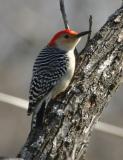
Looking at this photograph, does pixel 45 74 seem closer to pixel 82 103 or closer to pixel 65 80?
pixel 65 80

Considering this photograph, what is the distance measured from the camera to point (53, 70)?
7793 mm

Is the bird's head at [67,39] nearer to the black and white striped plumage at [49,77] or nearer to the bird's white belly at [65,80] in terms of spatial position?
the black and white striped plumage at [49,77]

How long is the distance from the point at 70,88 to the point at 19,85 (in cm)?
1086

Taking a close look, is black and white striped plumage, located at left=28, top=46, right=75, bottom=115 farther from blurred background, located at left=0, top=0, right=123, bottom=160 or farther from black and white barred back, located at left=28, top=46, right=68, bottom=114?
blurred background, located at left=0, top=0, right=123, bottom=160

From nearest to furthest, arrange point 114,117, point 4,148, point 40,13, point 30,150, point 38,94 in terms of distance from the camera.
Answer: point 30,150 → point 38,94 → point 4,148 → point 114,117 → point 40,13

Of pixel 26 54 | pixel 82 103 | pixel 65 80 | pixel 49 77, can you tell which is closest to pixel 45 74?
pixel 49 77

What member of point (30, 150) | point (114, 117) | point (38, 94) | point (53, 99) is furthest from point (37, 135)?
point (114, 117)

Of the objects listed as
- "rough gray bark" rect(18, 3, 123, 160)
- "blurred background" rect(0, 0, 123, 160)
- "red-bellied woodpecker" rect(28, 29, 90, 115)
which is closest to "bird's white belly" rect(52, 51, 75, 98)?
"red-bellied woodpecker" rect(28, 29, 90, 115)

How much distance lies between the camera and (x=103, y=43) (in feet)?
22.5

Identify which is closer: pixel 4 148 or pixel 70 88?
pixel 70 88

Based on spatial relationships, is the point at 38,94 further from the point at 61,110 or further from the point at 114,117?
the point at 114,117

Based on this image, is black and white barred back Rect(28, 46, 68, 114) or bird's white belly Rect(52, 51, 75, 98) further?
black and white barred back Rect(28, 46, 68, 114)

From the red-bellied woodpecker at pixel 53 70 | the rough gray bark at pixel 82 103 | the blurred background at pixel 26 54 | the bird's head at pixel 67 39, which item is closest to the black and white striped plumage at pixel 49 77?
the red-bellied woodpecker at pixel 53 70

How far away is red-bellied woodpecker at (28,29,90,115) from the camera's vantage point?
24.3 feet
